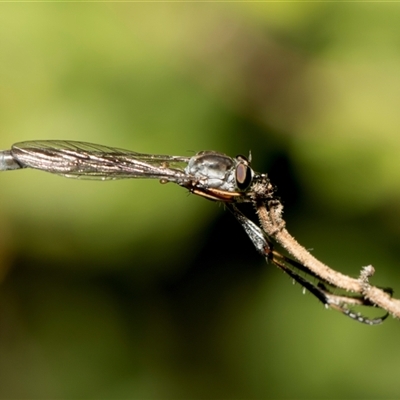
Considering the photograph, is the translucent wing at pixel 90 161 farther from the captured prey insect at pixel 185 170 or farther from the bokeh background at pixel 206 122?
the bokeh background at pixel 206 122

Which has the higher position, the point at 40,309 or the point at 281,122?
the point at 281,122

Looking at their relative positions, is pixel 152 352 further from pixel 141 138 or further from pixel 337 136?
pixel 337 136

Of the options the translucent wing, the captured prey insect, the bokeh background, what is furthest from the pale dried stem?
the bokeh background

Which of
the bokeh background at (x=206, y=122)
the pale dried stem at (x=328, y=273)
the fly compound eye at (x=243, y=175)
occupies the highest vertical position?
the bokeh background at (x=206, y=122)

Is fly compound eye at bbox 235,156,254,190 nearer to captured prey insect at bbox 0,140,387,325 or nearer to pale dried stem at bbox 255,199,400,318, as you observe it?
captured prey insect at bbox 0,140,387,325

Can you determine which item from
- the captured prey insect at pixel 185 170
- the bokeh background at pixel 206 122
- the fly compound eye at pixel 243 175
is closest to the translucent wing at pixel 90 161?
the captured prey insect at pixel 185 170

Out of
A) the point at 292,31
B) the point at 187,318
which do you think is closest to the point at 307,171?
the point at 292,31

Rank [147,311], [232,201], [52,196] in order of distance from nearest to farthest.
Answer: [232,201]
[52,196]
[147,311]
